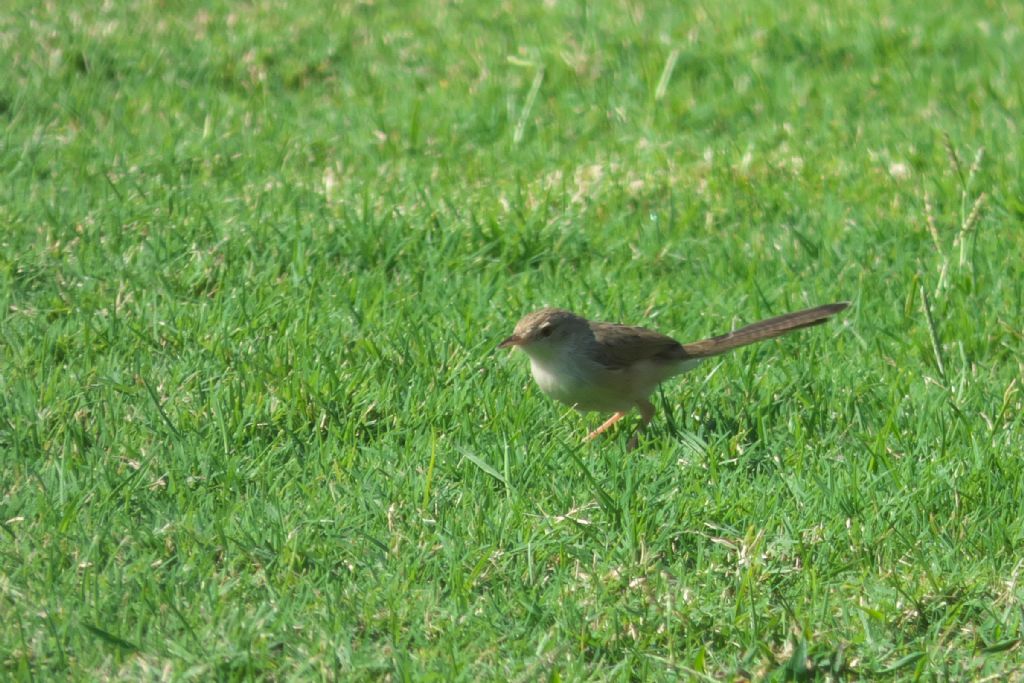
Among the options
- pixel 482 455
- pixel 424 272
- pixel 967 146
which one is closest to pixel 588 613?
pixel 482 455

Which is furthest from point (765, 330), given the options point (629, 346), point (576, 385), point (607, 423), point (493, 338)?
point (493, 338)

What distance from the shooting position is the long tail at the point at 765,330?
19.5 ft

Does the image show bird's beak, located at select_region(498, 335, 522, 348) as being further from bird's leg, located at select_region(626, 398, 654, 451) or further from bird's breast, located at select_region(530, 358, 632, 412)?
bird's leg, located at select_region(626, 398, 654, 451)

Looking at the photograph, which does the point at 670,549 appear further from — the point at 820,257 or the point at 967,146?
the point at 967,146

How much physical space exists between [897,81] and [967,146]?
1365mm

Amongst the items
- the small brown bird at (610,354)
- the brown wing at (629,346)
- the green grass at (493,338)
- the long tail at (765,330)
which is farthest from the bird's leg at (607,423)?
the long tail at (765,330)

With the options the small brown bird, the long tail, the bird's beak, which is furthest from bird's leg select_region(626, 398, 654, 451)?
the bird's beak

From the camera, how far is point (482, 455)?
17.2 feet

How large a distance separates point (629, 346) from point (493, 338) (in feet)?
2.44

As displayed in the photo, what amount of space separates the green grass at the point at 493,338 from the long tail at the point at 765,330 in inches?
8.6

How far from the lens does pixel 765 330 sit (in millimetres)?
5938

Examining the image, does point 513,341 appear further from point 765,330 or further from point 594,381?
point 765,330

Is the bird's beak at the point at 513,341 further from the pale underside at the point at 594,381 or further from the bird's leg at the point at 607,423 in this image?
the bird's leg at the point at 607,423

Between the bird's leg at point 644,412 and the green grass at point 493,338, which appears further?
the bird's leg at point 644,412
